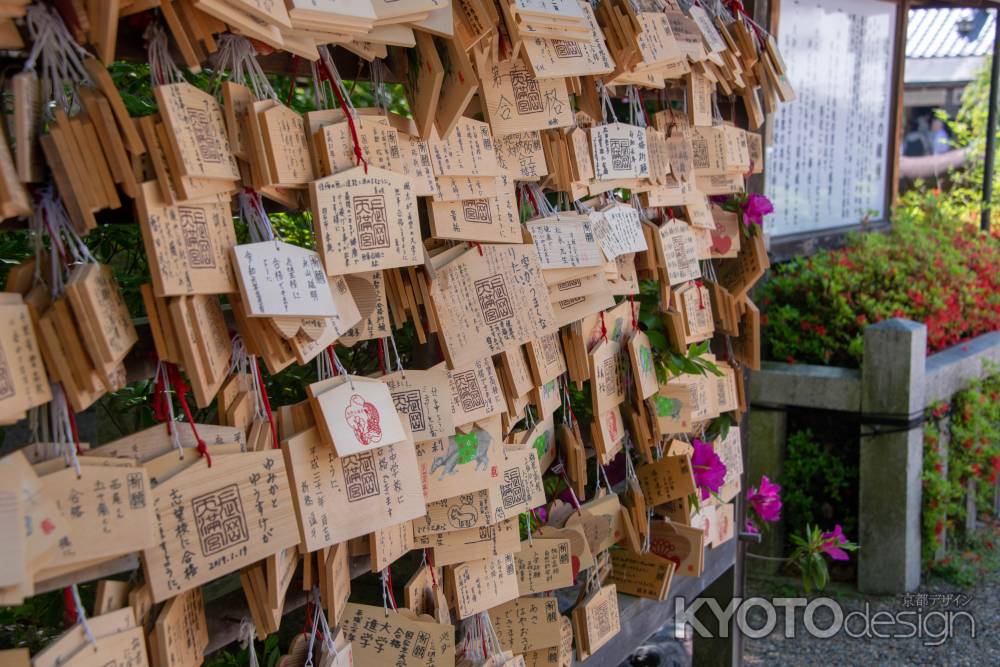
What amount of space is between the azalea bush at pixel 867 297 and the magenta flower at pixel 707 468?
1.87 metres

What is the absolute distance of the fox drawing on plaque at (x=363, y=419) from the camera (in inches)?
50.7

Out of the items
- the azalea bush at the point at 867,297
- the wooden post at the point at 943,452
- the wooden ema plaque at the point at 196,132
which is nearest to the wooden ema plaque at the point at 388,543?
the wooden ema plaque at the point at 196,132

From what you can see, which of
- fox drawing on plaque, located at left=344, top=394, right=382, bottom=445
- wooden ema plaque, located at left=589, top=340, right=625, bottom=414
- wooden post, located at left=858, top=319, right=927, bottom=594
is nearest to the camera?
fox drawing on plaque, located at left=344, top=394, right=382, bottom=445

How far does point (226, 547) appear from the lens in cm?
113

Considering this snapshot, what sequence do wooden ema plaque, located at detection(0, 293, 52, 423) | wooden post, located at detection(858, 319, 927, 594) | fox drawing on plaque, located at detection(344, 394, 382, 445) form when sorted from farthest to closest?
1. wooden post, located at detection(858, 319, 927, 594)
2. fox drawing on plaque, located at detection(344, 394, 382, 445)
3. wooden ema plaque, located at detection(0, 293, 52, 423)

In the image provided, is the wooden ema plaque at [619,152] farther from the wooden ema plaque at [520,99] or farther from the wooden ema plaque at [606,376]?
the wooden ema plaque at [606,376]

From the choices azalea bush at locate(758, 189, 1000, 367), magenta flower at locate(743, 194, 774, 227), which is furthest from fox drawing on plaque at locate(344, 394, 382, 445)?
azalea bush at locate(758, 189, 1000, 367)

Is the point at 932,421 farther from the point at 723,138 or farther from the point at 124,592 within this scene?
the point at 124,592

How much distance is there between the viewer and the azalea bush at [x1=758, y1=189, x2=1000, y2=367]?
4.08 metres

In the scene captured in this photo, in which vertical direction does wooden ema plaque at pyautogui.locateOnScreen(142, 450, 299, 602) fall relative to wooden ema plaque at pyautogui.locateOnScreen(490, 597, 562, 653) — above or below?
above

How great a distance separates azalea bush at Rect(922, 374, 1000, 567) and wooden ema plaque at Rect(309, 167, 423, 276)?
329 centimetres

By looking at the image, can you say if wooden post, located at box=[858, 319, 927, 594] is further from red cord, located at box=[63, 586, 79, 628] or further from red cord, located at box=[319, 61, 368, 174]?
red cord, located at box=[63, 586, 79, 628]

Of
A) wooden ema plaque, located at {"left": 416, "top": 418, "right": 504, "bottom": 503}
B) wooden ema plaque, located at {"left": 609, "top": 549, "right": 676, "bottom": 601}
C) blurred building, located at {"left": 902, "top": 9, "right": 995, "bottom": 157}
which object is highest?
blurred building, located at {"left": 902, "top": 9, "right": 995, "bottom": 157}

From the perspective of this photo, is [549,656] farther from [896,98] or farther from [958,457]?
[896,98]
